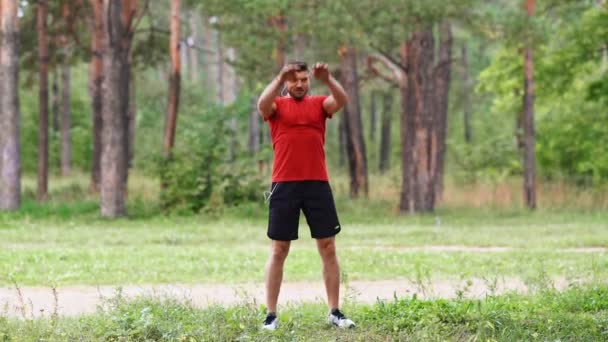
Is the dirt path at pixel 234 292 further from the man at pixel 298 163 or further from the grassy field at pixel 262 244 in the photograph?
the man at pixel 298 163

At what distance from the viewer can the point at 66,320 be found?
289 inches

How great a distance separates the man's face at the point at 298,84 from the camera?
698 cm

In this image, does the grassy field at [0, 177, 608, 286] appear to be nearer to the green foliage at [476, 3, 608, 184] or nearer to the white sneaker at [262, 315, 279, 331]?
the white sneaker at [262, 315, 279, 331]

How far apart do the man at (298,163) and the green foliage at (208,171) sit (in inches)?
599

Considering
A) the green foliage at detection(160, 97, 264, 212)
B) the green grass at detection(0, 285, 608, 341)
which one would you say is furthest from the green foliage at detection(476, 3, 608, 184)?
the green grass at detection(0, 285, 608, 341)

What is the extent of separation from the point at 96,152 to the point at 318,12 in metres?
10.5

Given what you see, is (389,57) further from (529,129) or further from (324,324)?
(324,324)

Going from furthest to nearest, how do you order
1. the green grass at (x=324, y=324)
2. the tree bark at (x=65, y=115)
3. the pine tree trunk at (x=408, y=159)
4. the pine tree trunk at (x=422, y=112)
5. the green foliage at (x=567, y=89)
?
the tree bark at (x=65, y=115), the green foliage at (x=567, y=89), the pine tree trunk at (x=408, y=159), the pine tree trunk at (x=422, y=112), the green grass at (x=324, y=324)

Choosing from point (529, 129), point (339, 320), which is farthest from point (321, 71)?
point (529, 129)

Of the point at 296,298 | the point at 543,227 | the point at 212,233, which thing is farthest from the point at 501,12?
the point at 296,298

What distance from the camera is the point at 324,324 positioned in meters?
7.15

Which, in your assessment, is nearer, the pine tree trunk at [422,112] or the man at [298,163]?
the man at [298,163]

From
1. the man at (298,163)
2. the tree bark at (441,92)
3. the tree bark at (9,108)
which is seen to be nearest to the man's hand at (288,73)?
the man at (298,163)

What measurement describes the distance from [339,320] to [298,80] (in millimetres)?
1887
